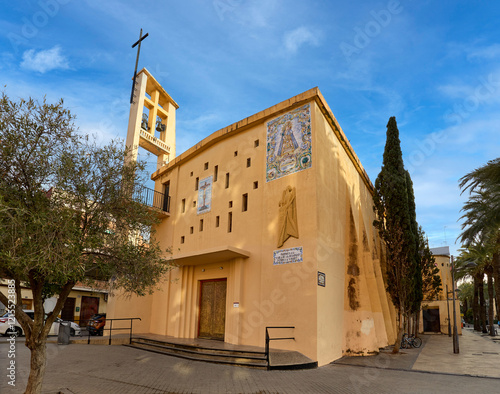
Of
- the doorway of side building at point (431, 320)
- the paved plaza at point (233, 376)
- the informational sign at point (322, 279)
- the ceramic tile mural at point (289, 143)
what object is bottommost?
the doorway of side building at point (431, 320)

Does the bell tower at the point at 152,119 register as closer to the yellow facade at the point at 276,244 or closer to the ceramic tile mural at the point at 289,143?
the yellow facade at the point at 276,244

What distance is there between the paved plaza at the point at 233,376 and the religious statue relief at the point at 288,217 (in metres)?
4.24

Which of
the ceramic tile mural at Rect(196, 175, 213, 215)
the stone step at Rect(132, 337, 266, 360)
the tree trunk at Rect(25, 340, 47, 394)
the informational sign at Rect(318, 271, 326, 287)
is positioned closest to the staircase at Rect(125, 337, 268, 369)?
the stone step at Rect(132, 337, 266, 360)

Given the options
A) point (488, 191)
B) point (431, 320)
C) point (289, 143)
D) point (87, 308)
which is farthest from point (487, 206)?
point (87, 308)

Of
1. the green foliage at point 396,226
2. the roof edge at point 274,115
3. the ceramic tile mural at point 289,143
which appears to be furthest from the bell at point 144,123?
the green foliage at point 396,226

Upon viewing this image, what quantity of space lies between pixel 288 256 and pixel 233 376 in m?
4.44

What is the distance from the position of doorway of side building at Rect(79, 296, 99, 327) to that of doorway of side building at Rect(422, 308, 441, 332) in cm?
2997

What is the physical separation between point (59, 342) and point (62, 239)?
37.0 ft

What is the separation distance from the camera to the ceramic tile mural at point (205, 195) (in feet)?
52.5

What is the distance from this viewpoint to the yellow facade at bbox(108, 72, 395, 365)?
1182 cm

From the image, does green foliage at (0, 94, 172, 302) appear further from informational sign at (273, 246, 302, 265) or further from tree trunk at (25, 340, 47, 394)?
informational sign at (273, 246, 302, 265)

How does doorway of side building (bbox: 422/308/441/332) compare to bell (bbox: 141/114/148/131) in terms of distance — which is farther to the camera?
doorway of side building (bbox: 422/308/441/332)

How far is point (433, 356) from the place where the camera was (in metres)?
14.1

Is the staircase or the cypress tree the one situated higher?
the cypress tree
